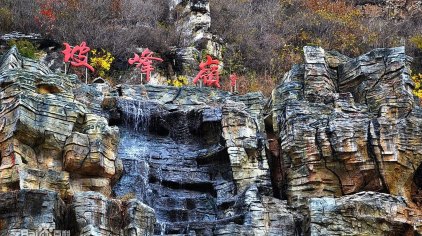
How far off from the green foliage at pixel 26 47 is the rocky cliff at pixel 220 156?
142 inches

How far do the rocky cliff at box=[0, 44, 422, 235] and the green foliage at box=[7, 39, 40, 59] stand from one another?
3610 millimetres

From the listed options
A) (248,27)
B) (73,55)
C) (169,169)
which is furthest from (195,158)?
(248,27)

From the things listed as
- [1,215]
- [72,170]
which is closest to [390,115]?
[72,170]

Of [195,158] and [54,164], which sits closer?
[54,164]

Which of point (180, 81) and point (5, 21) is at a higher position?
point (5, 21)

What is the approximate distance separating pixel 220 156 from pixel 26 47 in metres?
8.30

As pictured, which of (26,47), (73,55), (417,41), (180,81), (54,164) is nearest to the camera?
(54,164)

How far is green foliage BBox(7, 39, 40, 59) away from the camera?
2194 cm

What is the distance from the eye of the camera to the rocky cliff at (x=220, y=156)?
48.9ft

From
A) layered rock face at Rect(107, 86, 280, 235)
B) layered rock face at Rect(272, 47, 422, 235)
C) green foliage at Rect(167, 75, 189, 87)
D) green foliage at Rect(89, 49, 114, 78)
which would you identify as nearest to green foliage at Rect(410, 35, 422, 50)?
green foliage at Rect(167, 75, 189, 87)

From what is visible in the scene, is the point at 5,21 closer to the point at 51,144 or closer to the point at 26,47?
the point at 26,47

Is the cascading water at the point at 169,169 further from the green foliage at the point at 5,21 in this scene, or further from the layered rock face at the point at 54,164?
the green foliage at the point at 5,21

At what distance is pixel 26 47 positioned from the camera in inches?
903

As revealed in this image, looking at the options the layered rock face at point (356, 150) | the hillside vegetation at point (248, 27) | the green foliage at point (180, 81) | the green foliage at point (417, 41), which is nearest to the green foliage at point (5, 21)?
the hillside vegetation at point (248, 27)
